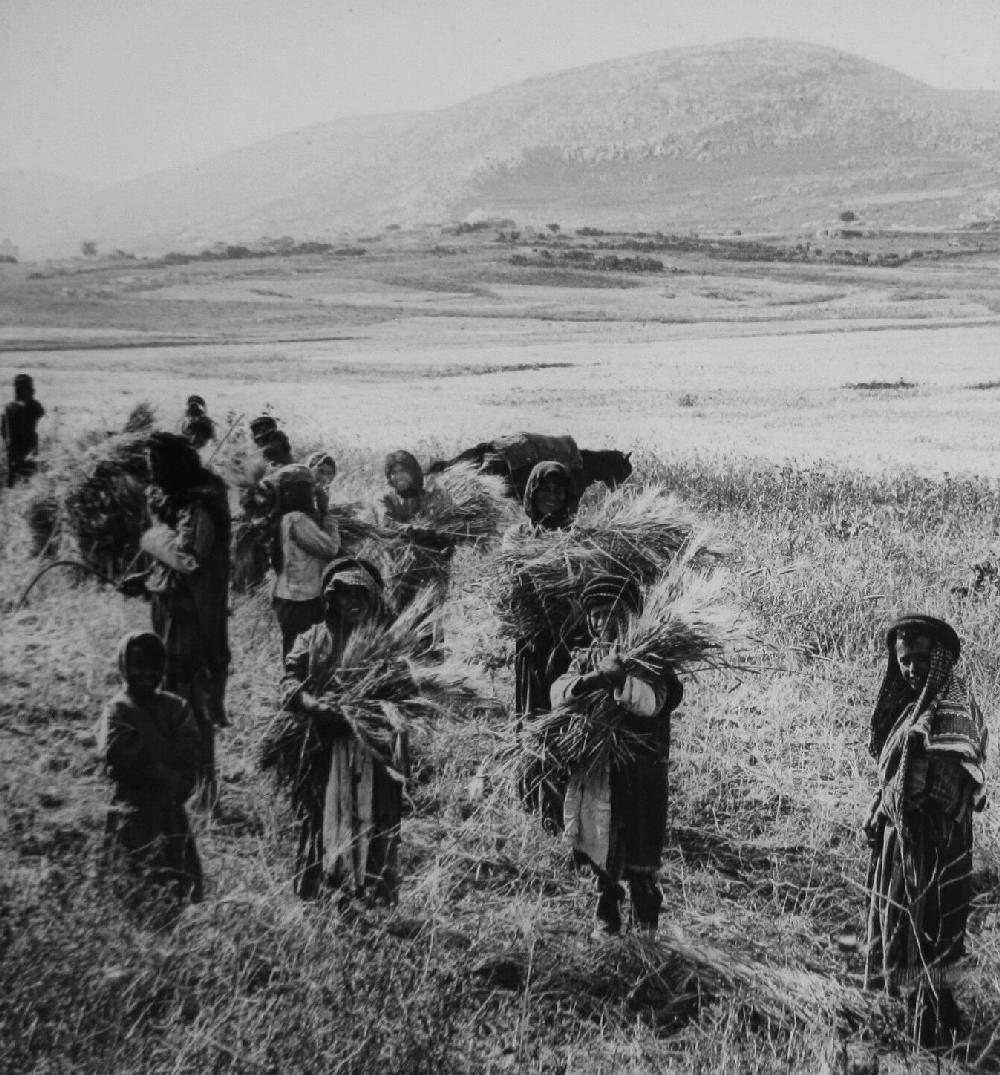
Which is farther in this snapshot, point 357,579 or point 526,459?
point 526,459

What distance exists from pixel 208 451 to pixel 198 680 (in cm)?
460

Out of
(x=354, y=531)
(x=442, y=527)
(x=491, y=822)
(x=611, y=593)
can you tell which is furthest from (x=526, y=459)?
(x=611, y=593)

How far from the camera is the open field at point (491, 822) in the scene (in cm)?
309

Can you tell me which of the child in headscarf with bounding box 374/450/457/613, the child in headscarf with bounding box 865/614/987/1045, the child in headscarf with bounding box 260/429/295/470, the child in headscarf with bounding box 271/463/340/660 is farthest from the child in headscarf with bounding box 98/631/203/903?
the child in headscarf with bounding box 260/429/295/470

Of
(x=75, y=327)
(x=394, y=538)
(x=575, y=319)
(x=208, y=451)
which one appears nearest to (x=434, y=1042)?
(x=394, y=538)

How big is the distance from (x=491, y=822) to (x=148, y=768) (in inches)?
59.8

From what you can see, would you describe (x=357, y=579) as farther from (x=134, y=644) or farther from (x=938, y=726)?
(x=938, y=726)

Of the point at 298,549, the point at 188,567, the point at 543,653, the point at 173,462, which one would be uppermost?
the point at 173,462

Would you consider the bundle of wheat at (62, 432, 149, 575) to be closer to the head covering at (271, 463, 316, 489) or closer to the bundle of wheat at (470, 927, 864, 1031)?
the head covering at (271, 463, 316, 489)

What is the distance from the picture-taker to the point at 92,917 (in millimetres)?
3324

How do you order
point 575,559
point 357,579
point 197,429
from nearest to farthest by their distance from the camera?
point 357,579
point 575,559
point 197,429

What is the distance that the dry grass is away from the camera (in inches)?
118

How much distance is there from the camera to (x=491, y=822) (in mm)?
4477

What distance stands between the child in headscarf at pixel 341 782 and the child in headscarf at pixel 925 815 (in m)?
1.51
